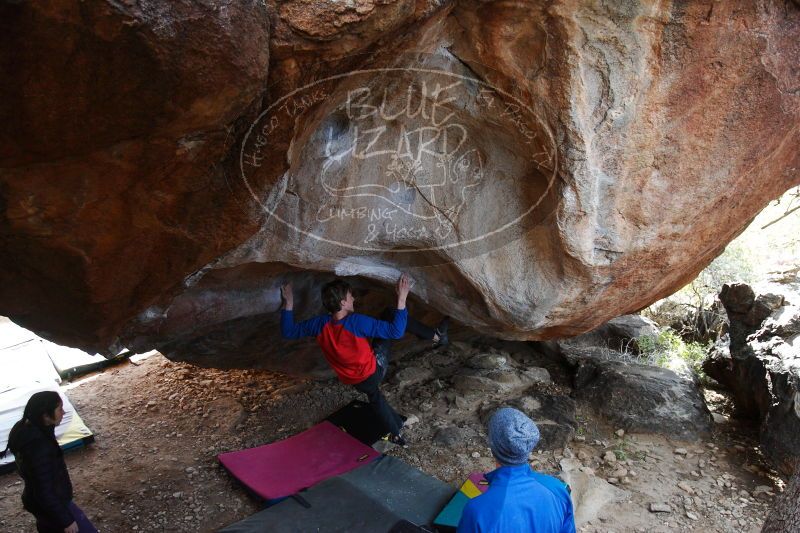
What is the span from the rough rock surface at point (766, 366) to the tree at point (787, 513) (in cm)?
193

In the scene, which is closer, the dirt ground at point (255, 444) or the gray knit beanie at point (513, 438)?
the gray knit beanie at point (513, 438)

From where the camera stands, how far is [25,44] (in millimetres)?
1577

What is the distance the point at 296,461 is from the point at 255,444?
2.16 ft

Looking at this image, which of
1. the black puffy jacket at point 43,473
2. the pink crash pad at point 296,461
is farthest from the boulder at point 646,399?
the black puffy jacket at point 43,473

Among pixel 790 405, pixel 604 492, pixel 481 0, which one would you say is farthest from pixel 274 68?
pixel 790 405

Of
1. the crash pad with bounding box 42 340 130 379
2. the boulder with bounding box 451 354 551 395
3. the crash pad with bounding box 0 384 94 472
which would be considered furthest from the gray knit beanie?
the crash pad with bounding box 42 340 130 379

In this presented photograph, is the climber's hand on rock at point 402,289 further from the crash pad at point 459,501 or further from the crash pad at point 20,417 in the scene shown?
the crash pad at point 20,417

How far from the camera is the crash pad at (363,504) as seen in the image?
3180 mm

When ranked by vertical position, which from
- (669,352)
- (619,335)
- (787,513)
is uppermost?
(787,513)

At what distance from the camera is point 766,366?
4.68 meters

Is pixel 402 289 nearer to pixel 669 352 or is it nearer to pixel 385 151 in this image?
pixel 385 151

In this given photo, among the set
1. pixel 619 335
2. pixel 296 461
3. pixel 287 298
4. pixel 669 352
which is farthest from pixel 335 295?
pixel 669 352

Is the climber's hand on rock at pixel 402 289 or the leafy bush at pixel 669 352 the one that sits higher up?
the climber's hand on rock at pixel 402 289

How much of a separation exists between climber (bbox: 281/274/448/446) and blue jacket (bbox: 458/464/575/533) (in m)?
1.55
